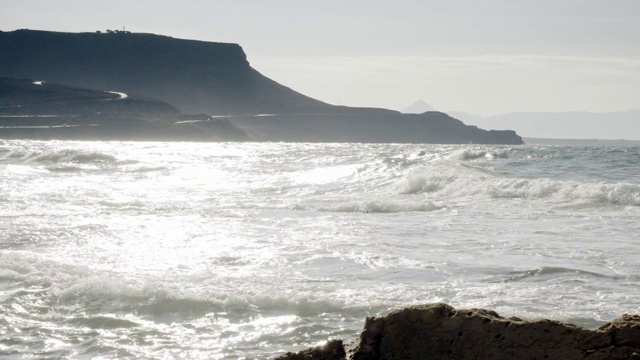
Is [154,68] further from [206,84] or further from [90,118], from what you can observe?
[90,118]

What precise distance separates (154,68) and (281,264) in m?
164

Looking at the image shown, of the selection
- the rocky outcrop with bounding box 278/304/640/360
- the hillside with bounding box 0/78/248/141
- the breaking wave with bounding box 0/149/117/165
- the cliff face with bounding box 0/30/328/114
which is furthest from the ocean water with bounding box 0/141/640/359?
the cliff face with bounding box 0/30/328/114

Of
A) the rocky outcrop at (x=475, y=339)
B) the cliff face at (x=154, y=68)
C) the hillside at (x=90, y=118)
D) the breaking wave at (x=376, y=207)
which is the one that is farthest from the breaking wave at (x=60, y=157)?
the cliff face at (x=154, y=68)

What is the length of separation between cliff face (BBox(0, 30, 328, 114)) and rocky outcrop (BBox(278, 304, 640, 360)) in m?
157

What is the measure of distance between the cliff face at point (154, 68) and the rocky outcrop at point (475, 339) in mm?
156578

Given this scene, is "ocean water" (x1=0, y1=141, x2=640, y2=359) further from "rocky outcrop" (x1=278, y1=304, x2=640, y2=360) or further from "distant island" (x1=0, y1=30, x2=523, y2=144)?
"distant island" (x1=0, y1=30, x2=523, y2=144)

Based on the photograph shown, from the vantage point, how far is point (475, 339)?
13.2 feet

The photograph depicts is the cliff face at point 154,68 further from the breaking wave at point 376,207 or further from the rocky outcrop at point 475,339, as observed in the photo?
the rocky outcrop at point 475,339

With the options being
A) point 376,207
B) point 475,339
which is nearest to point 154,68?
point 376,207

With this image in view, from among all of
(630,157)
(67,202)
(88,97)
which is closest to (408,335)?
(67,202)

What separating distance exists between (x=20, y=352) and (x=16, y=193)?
14.2m

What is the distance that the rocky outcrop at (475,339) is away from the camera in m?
3.86

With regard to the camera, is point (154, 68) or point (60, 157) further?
point (154, 68)

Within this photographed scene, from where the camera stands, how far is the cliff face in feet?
532
